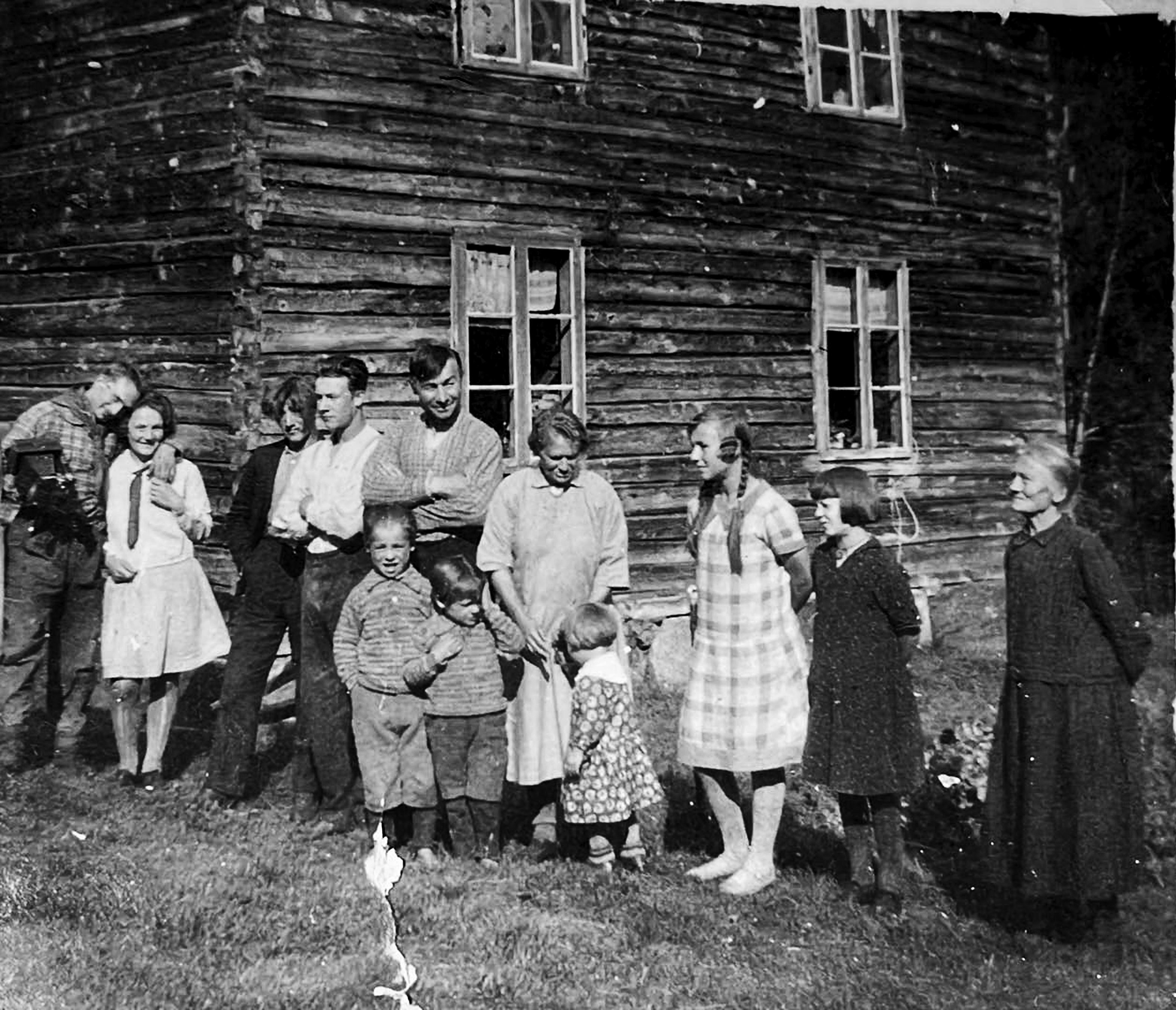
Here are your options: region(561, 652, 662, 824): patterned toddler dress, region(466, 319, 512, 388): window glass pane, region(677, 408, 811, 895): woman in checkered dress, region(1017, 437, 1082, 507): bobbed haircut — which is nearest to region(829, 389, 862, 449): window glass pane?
region(466, 319, 512, 388): window glass pane

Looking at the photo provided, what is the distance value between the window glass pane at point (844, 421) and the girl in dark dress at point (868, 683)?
14.2 ft

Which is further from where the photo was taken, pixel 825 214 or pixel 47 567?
pixel 825 214

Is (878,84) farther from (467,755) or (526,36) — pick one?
(467,755)

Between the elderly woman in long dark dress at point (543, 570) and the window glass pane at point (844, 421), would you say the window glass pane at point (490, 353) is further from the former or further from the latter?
the elderly woman in long dark dress at point (543, 570)

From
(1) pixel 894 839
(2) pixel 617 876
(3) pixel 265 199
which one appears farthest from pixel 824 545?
(3) pixel 265 199

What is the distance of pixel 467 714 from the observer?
4.62 metres

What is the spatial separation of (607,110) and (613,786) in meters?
4.51

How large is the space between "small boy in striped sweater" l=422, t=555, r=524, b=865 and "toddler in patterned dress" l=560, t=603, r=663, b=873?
0.29m

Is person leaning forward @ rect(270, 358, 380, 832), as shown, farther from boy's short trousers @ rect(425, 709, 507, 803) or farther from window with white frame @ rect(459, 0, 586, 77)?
window with white frame @ rect(459, 0, 586, 77)

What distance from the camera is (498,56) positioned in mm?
7145

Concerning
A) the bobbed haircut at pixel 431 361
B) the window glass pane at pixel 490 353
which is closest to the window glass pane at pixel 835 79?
the window glass pane at pixel 490 353

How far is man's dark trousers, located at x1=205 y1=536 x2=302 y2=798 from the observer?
5.30m

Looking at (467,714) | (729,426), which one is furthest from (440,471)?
(729,426)

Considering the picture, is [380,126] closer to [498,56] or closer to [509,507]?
[498,56]
